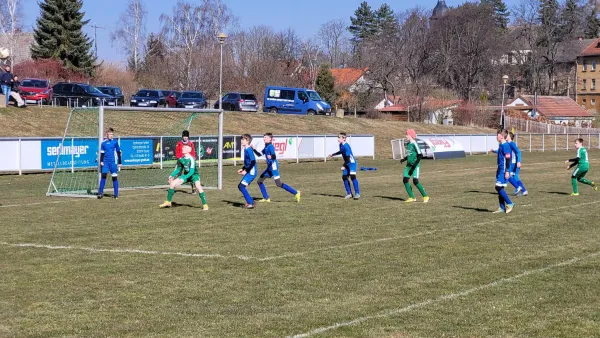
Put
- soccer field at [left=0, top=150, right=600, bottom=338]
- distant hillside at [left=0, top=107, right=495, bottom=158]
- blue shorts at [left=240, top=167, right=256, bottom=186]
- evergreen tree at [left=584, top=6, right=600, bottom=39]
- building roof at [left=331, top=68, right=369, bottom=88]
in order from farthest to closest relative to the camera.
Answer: evergreen tree at [left=584, top=6, right=600, bottom=39] < building roof at [left=331, top=68, right=369, bottom=88] < distant hillside at [left=0, top=107, right=495, bottom=158] < blue shorts at [left=240, top=167, right=256, bottom=186] < soccer field at [left=0, top=150, right=600, bottom=338]

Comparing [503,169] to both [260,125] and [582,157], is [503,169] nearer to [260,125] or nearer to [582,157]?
[582,157]

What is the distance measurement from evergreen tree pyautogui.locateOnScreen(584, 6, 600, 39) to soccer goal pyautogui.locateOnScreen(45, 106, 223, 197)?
105 metres

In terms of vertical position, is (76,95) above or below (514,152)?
above

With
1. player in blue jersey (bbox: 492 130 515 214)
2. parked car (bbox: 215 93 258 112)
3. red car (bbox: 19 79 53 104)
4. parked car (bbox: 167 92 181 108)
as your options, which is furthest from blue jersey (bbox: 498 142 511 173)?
parked car (bbox: 215 93 258 112)

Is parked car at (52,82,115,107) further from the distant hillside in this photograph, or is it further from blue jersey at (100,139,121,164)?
blue jersey at (100,139,121,164)

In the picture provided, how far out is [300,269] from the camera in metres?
11.9

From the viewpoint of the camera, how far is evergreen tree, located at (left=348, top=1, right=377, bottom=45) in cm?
13088

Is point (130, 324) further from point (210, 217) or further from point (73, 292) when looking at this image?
point (210, 217)

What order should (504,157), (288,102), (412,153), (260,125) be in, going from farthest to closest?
1. (288,102)
2. (260,125)
3. (412,153)
4. (504,157)

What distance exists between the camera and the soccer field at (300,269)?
28.9 feet

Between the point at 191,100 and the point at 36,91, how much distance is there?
35.0 feet

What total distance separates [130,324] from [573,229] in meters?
10.3

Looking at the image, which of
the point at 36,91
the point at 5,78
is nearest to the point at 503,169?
the point at 5,78

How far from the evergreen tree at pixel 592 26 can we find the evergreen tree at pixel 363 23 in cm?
3288
